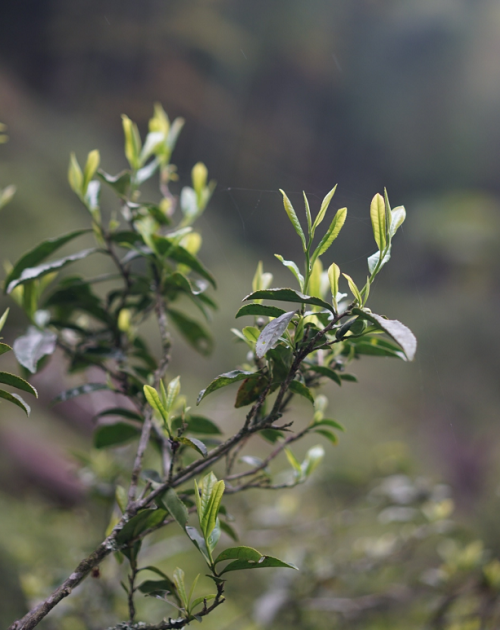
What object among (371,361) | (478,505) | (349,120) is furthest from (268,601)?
(349,120)

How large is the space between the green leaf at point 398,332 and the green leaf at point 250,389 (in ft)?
0.32

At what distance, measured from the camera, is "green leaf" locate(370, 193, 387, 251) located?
27 centimetres

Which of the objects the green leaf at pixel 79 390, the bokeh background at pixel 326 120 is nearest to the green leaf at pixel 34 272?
the green leaf at pixel 79 390

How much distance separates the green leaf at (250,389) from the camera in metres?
0.32

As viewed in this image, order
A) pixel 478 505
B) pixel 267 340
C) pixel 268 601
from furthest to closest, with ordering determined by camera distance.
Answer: pixel 478 505, pixel 268 601, pixel 267 340

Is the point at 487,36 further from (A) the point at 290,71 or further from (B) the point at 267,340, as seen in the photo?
(B) the point at 267,340

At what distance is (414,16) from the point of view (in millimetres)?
2576

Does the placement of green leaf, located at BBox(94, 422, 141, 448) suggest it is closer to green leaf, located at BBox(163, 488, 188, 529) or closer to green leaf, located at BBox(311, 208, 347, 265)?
green leaf, located at BBox(163, 488, 188, 529)

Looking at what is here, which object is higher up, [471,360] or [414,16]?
[414,16]

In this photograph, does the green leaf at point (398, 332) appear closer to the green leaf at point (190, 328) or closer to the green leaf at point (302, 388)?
the green leaf at point (302, 388)

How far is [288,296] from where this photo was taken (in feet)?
0.87

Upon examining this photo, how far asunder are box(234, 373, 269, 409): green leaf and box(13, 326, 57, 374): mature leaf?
0.54 ft

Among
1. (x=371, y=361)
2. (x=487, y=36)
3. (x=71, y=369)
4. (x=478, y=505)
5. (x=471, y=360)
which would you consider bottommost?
(x=71, y=369)

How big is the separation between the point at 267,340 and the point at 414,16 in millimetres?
3014
